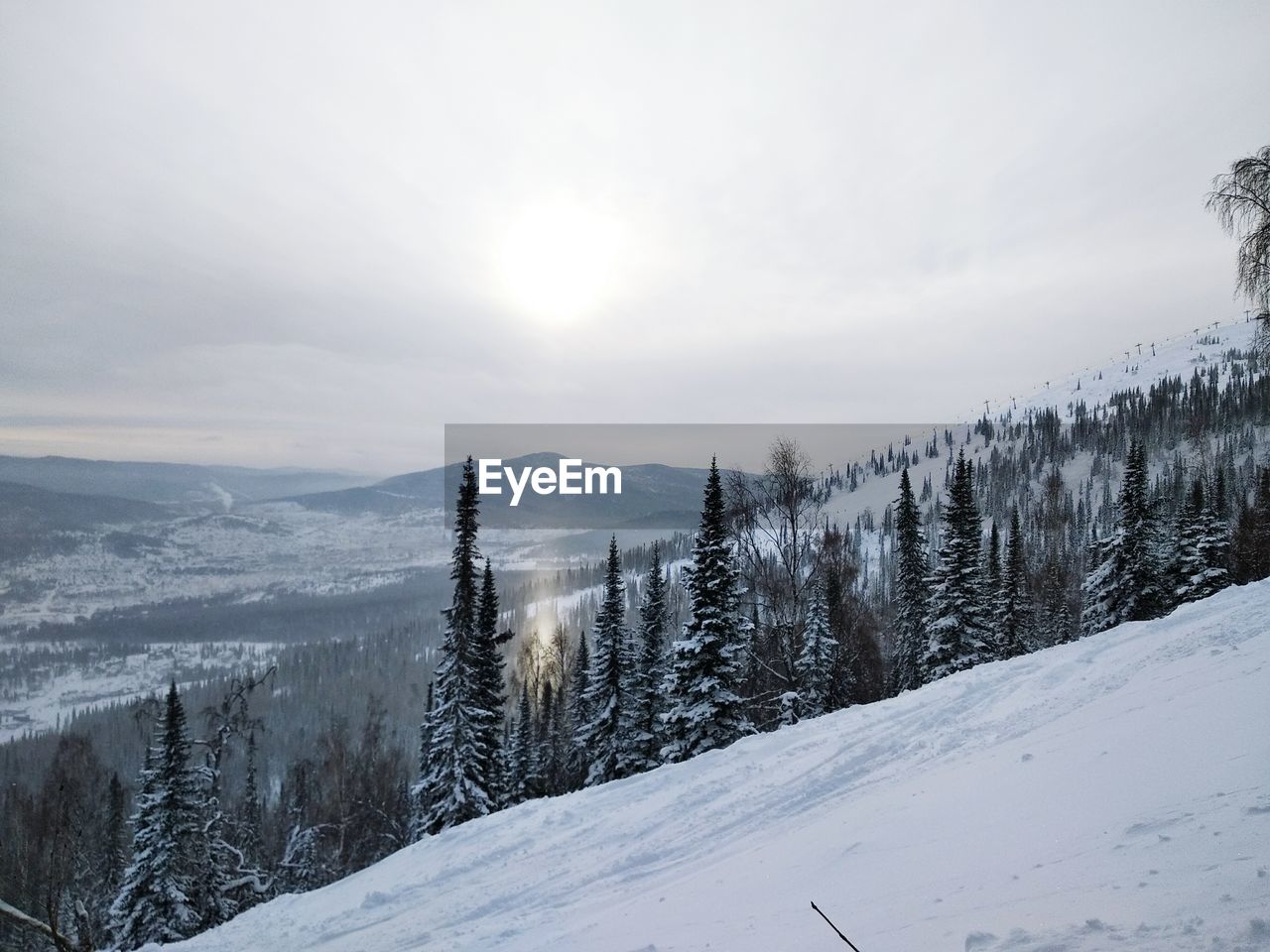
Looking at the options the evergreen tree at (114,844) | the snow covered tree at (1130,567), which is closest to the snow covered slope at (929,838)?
the snow covered tree at (1130,567)

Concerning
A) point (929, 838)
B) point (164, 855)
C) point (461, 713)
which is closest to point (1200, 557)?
point (929, 838)

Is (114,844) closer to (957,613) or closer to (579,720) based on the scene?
(579,720)

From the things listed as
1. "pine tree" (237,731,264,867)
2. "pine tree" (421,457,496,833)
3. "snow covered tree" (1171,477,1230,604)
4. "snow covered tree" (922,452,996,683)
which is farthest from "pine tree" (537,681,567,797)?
"snow covered tree" (1171,477,1230,604)

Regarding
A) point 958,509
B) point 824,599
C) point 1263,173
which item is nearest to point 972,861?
point 1263,173

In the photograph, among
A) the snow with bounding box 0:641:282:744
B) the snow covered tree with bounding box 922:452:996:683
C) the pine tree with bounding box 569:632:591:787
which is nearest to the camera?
the snow covered tree with bounding box 922:452:996:683

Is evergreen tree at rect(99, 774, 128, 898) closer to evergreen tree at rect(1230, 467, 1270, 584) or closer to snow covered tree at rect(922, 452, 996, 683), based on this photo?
snow covered tree at rect(922, 452, 996, 683)

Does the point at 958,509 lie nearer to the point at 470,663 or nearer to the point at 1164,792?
the point at 470,663

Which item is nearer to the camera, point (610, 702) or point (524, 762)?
point (610, 702)
